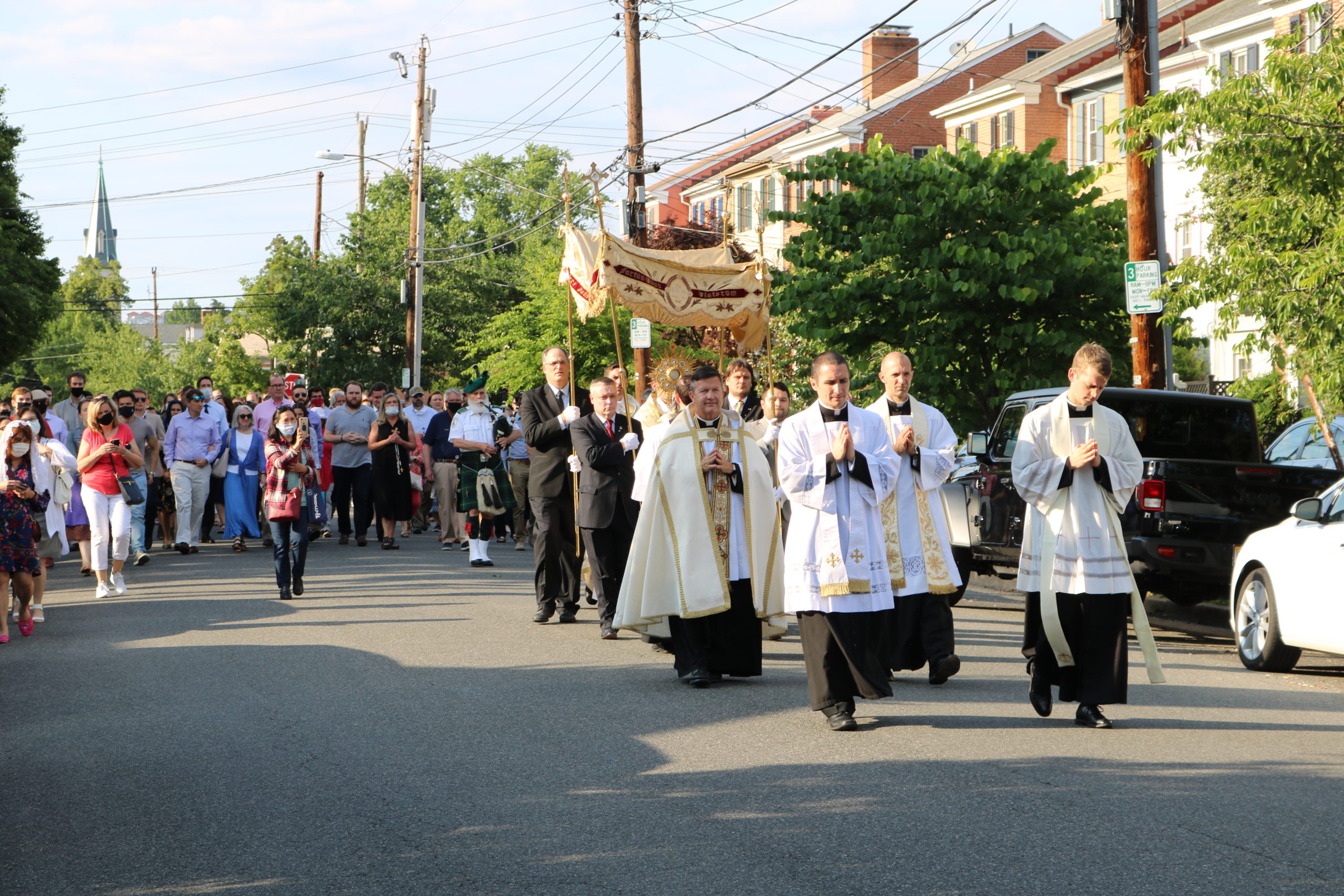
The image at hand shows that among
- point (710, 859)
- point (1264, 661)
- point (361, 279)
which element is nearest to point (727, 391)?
point (1264, 661)

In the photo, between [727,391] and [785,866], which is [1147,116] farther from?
[785,866]

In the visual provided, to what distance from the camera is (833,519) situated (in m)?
8.09

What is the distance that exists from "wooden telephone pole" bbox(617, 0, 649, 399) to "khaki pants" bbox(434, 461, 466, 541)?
7625 millimetres

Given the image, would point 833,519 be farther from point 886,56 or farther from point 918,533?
point 886,56

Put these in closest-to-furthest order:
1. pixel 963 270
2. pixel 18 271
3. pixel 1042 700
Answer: pixel 1042 700
pixel 963 270
pixel 18 271

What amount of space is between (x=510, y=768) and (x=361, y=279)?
4443cm

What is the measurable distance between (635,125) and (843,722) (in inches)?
847

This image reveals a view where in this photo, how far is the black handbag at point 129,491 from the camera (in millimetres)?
14656

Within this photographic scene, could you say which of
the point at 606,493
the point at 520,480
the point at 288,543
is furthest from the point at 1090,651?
the point at 520,480

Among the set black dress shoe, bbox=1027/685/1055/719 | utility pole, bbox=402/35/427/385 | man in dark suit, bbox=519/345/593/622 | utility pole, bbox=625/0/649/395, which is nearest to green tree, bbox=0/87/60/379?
utility pole, bbox=402/35/427/385

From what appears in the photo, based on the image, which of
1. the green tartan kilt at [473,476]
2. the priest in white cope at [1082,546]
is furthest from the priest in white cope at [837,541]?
the green tartan kilt at [473,476]

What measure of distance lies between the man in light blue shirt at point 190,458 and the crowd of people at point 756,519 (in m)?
3.69

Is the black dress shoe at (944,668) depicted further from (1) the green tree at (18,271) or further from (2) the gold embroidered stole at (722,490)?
(1) the green tree at (18,271)

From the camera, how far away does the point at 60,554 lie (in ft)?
48.3
